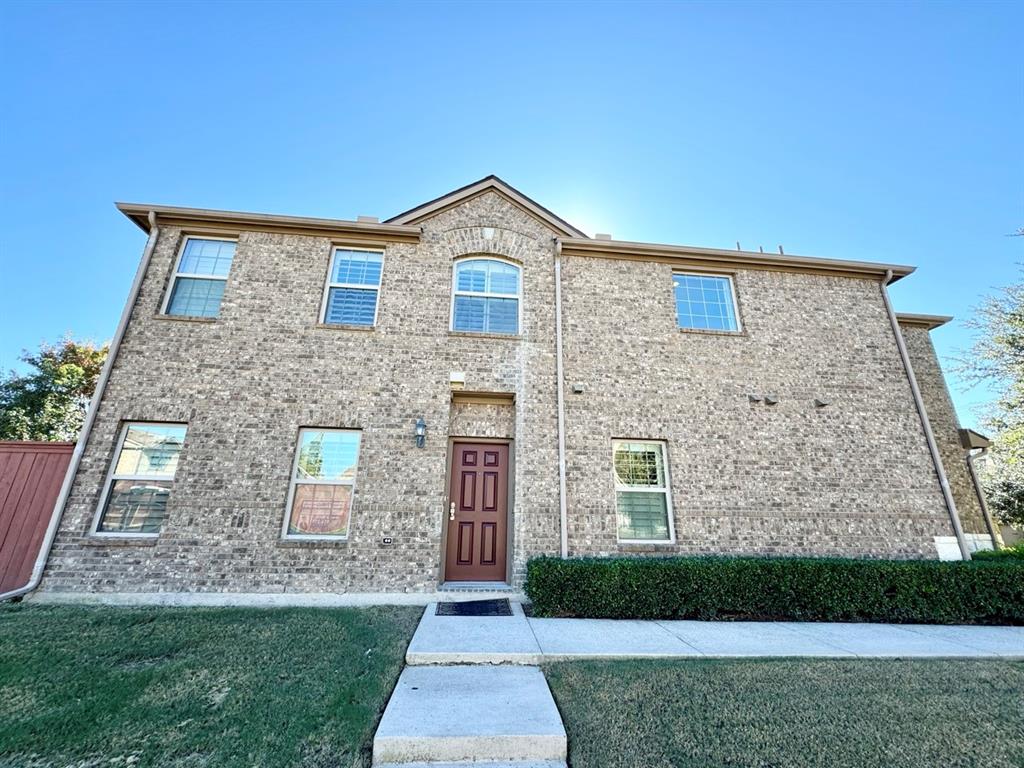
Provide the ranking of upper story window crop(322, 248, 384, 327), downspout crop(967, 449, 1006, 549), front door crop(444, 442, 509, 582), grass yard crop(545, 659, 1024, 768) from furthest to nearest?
downspout crop(967, 449, 1006, 549) < upper story window crop(322, 248, 384, 327) < front door crop(444, 442, 509, 582) < grass yard crop(545, 659, 1024, 768)

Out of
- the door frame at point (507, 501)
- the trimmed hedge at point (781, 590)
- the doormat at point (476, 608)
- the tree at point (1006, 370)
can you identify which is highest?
the tree at point (1006, 370)

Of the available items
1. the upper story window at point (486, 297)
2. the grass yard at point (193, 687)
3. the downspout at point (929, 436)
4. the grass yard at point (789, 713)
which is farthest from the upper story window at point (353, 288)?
the downspout at point (929, 436)

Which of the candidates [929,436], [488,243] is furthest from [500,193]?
[929,436]

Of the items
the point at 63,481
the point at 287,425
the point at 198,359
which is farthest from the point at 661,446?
the point at 63,481

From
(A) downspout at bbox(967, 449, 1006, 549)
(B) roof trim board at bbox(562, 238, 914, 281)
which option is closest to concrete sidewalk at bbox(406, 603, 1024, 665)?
(A) downspout at bbox(967, 449, 1006, 549)

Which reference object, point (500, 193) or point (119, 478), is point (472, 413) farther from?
point (119, 478)

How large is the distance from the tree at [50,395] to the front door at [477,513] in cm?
1674

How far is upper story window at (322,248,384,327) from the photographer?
766 centimetres

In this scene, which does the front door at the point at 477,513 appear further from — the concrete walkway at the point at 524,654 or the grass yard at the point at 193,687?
the grass yard at the point at 193,687

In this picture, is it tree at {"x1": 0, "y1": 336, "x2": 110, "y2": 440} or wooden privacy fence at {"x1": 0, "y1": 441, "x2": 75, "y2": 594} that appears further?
tree at {"x1": 0, "y1": 336, "x2": 110, "y2": 440}

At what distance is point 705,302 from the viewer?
28.1ft

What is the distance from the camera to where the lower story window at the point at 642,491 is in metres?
7.00

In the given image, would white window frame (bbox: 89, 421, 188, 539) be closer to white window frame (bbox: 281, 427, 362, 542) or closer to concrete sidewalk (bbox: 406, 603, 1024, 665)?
white window frame (bbox: 281, 427, 362, 542)

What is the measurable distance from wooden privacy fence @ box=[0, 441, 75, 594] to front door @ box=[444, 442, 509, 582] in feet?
19.2
